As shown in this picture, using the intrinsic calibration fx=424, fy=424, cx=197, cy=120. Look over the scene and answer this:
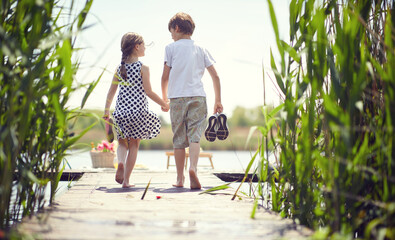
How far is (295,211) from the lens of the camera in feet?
6.32

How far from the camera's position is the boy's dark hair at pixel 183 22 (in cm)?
329

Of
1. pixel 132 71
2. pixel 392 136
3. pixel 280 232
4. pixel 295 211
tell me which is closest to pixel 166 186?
pixel 132 71

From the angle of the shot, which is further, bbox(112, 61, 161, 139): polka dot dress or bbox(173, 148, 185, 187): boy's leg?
bbox(112, 61, 161, 139): polka dot dress

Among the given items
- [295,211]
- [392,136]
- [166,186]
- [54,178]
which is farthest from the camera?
[166,186]

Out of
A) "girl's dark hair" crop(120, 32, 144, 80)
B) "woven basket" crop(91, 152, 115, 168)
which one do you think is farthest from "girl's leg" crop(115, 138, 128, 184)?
"woven basket" crop(91, 152, 115, 168)

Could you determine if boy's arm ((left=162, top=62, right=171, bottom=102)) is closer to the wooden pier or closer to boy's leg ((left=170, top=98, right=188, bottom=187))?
boy's leg ((left=170, top=98, right=188, bottom=187))

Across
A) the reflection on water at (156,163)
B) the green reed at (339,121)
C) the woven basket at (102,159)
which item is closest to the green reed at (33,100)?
the reflection on water at (156,163)

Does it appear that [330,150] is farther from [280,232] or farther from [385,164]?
[280,232]

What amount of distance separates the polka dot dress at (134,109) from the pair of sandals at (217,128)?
47cm

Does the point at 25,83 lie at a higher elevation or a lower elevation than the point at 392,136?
higher

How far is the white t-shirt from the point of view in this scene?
320cm

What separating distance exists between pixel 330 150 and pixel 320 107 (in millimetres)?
384

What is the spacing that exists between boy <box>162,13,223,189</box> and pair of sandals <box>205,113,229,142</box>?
0.32 feet

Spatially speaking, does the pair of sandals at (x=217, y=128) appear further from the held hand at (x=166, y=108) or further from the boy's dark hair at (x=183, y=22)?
the boy's dark hair at (x=183, y=22)
